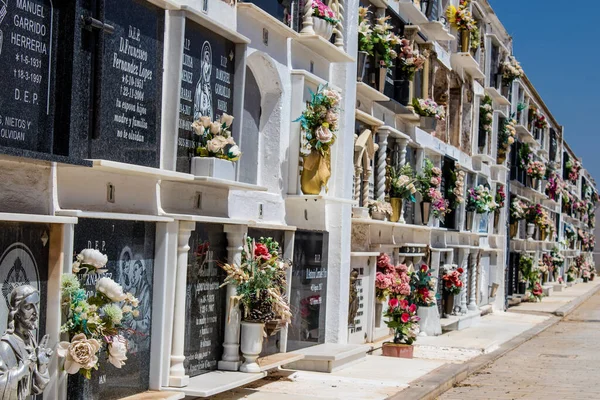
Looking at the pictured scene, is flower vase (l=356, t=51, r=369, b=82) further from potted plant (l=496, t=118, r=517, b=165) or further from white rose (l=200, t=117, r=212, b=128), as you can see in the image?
potted plant (l=496, t=118, r=517, b=165)

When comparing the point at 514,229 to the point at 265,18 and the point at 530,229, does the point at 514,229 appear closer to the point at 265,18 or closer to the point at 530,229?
the point at 530,229

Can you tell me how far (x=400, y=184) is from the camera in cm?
2100

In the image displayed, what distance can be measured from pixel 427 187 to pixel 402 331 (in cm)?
644

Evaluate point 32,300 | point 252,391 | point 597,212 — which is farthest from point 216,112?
point 597,212

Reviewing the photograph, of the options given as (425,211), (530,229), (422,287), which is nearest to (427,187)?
(425,211)

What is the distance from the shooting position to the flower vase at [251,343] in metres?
11.6

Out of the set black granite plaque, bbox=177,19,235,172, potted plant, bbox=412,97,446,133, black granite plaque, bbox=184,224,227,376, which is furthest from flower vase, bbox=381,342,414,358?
black granite plaque, bbox=177,19,235,172

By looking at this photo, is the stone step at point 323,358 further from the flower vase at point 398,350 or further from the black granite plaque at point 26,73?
the black granite plaque at point 26,73

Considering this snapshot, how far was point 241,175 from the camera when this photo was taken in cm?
1313

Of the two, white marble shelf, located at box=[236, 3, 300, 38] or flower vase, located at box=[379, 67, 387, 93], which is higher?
flower vase, located at box=[379, 67, 387, 93]

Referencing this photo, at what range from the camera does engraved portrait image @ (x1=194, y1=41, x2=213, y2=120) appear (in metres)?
10.7

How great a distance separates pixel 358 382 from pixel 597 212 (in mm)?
85727

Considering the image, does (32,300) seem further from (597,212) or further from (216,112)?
(597,212)

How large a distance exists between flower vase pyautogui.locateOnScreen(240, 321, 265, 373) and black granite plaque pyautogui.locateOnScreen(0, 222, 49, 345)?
406cm
